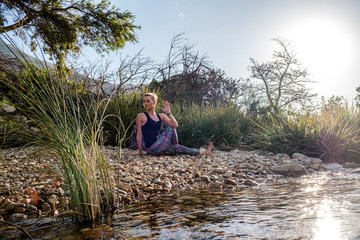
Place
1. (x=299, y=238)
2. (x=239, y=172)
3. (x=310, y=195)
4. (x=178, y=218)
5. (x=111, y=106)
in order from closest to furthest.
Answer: (x=299, y=238) → (x=178, y=218) → (x=310, y=195) → (x=239, y=172) → (x=111, y=106)

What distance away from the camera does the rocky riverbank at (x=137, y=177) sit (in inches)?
96.9

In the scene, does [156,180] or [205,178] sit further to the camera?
[205,178]

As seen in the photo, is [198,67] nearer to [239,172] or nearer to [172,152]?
[172,152]

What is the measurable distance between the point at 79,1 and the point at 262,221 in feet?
32.8

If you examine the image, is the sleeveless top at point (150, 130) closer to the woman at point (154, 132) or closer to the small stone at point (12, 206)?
the woman at point (154, 132)

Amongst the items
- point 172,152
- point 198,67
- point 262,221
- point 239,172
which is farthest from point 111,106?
point 198,67

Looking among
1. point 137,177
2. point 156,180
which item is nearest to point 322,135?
point 156,180

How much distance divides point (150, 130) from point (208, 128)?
2.27 metres

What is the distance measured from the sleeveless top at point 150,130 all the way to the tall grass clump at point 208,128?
1.67m

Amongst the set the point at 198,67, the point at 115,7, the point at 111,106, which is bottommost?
the point at 111,106

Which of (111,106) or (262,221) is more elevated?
(111,106)

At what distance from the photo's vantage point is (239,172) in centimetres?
466

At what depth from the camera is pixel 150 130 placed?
579 cm

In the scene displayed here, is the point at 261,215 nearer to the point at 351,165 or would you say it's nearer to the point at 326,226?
the point at 326,226
